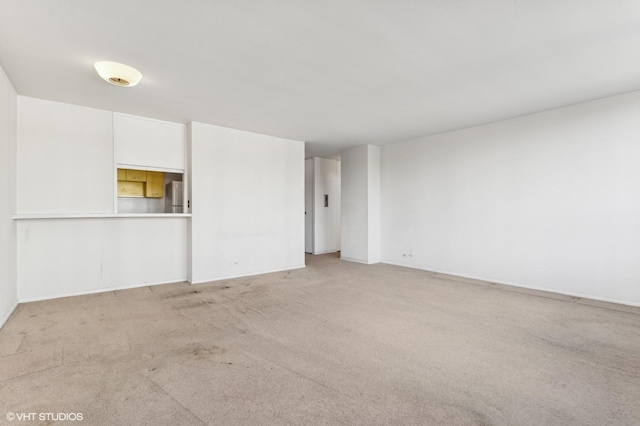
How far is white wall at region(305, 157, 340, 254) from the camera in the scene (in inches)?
322

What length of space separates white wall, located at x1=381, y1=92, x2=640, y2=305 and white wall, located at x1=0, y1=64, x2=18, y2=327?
20.2 feet

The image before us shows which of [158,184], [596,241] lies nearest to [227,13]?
[158,184]

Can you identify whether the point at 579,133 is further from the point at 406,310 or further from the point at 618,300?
the point at 406,310

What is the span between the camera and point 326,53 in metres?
2.79

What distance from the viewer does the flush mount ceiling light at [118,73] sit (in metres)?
2.94

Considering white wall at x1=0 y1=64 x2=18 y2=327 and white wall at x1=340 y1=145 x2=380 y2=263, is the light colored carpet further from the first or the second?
white wall at x1=340 y1=145 x2=380 y2=263

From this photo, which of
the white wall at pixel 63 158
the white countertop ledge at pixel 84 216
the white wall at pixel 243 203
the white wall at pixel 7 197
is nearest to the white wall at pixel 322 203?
the white wall at pixel 243 203

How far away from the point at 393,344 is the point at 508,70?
3057 mm

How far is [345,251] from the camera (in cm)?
727

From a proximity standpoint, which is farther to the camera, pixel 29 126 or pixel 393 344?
pixel 29 126

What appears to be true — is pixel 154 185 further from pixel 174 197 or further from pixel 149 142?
pixel 149 142

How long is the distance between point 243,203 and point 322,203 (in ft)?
10.1

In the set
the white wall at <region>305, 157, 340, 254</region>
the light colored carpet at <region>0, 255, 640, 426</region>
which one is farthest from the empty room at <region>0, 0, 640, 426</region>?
the white wall at <region>305, 157, 340, 254</region>

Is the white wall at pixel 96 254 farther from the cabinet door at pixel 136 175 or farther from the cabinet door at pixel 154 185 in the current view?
the cabinet door at pixel 136 175
